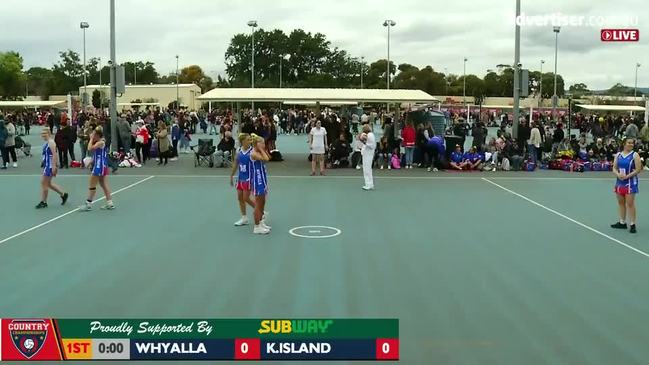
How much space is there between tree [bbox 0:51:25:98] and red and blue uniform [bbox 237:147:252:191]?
104 meters

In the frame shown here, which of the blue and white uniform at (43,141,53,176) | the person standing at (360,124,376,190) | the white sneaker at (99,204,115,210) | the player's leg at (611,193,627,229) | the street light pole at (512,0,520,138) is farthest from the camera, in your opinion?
the street light pole at (512,0,520,138)

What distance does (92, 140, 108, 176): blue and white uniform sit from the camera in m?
12.5

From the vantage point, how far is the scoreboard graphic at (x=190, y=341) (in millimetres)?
4887

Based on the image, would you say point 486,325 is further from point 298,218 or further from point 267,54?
point 267,54

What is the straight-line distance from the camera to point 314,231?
1079cm

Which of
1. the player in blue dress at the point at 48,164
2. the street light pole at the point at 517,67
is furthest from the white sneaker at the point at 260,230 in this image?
the street light pole at the point at 517,67

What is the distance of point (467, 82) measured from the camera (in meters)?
131

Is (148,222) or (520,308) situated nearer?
(520,308)

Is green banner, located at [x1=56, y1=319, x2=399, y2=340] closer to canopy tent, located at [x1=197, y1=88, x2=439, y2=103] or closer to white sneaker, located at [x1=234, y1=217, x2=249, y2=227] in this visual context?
white sneaker, located at [x1=234, y1=217, x2=249, y2=227]

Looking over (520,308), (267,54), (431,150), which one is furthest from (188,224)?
(267,54)

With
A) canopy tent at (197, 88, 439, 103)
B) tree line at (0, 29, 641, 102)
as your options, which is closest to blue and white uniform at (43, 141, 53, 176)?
canopy tent at (197, 88, 439, 103)

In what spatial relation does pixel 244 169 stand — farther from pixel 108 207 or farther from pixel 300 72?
pixel 300 72

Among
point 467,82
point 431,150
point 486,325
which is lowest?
point 486,325

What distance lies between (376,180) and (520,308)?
1200 cm
